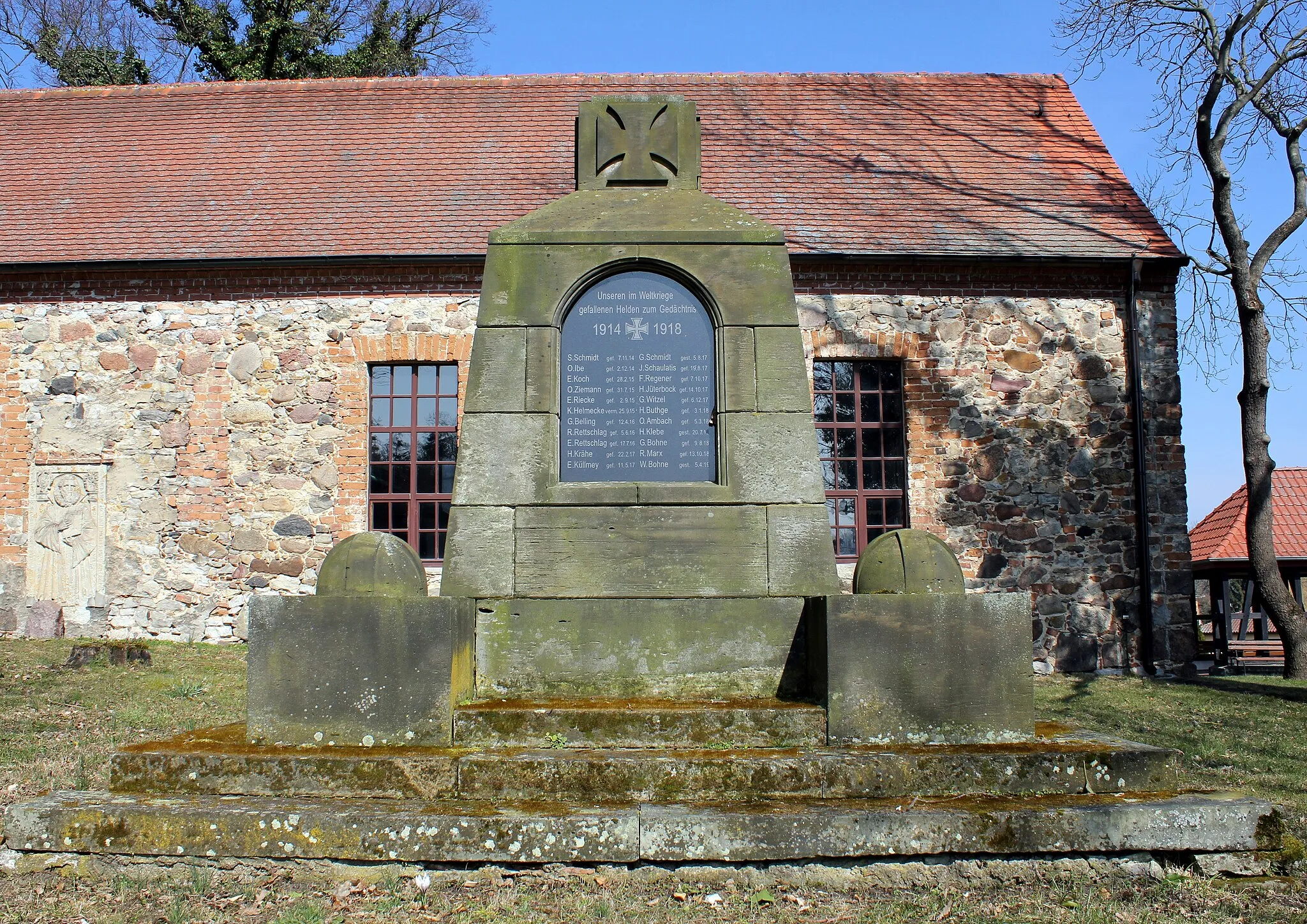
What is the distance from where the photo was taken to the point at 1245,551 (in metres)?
21.5

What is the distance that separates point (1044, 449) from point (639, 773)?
9501 millimetres

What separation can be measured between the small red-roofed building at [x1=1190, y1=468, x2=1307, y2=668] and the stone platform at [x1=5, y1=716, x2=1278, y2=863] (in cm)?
1590

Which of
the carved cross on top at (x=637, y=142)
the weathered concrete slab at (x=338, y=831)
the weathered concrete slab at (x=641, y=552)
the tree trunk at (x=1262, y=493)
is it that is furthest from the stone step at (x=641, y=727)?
the tree trunk at (x=1262, y=493)

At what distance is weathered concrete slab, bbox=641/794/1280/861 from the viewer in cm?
400

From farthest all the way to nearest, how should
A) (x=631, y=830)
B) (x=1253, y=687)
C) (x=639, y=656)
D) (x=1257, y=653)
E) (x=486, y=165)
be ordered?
(x=1257, y=653) < (x=486, y=165) < (x=1253, y=687) < (x=639, y=656) < (x=631, y=830)

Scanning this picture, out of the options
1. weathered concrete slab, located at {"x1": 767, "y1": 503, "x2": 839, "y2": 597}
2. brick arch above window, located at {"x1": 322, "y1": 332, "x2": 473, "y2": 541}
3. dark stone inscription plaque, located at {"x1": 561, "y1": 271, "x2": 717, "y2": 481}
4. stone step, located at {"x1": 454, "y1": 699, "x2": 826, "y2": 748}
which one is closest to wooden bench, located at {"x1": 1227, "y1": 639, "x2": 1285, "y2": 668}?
brick arch above window, located at {"x1": 322, "y1": 332, "x2": 473, "y2": 541}

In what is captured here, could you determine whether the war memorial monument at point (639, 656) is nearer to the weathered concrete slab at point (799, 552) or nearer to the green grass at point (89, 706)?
the weathered concrete slab at point (799, 552)

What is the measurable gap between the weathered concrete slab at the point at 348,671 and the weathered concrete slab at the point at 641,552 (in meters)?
0.71

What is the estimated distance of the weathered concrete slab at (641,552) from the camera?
521cm

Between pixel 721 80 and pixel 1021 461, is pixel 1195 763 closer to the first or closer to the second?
pixel 1021 461

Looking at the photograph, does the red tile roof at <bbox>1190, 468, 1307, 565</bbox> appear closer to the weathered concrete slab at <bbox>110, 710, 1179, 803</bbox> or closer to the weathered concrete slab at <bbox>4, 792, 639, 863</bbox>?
the weathered concrete slab at <bbox>110, 710, 1179, 803</bbox>

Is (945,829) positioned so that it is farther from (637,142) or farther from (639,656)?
(637,142)

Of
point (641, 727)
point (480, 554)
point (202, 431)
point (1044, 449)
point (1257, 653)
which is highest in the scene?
point (202, 431)

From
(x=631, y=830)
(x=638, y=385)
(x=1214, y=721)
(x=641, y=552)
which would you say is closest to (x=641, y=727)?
(x=631, y=830)
